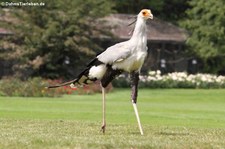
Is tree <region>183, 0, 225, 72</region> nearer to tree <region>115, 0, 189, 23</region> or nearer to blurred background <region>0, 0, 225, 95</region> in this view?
blurred background <region>0, 0, 225, 95</region>

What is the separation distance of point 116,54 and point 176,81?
34769 millimetres

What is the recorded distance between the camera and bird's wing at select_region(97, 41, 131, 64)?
13.3 meters

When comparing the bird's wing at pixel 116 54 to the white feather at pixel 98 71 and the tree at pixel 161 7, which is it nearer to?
the white feather at pixel 98 71

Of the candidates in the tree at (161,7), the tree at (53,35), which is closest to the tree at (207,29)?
the tree at (161,7)

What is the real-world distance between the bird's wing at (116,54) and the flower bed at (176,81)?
33403 mm

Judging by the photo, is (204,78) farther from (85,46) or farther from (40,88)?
(40,88)

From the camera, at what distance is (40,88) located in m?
34.8

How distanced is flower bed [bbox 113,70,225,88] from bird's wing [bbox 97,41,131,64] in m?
33.4

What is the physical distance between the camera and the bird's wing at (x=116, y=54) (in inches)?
523

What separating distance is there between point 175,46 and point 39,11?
56.1 ft

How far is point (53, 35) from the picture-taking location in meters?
42.4

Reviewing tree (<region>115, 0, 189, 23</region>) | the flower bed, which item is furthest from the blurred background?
tree (<region>115, 0, 189, 23</region>)

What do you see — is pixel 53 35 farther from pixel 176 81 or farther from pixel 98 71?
pixel 98 71

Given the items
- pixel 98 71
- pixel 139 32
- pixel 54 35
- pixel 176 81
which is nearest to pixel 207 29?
pixel 176 81
